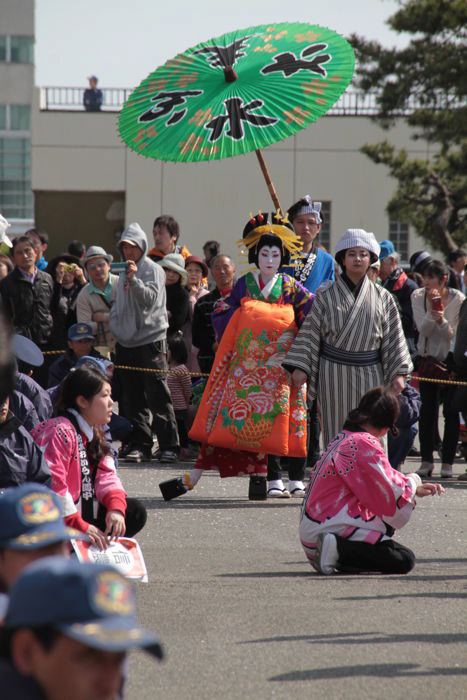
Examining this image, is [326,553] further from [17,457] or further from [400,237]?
[400,237]

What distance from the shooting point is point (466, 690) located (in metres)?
4.43

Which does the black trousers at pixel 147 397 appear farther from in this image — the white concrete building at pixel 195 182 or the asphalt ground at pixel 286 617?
the white concrete building at pixel 195 182

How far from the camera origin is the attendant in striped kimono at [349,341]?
824 centimetres

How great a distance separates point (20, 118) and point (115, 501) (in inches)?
1521

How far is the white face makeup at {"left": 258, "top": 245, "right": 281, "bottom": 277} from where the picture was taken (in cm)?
898

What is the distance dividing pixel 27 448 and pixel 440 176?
83.9 feet

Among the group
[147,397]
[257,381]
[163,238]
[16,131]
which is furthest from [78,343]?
[16,131]

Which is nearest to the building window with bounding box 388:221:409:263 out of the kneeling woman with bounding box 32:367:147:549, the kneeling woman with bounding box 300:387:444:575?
the kneeling woman with bounding box 300:387:444:575

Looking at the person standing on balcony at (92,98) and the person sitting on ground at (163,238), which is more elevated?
the person standing on balcony at (92,98)

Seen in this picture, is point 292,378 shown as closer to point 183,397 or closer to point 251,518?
point 251,518

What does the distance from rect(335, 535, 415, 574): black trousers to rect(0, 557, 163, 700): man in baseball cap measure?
13.9 ft

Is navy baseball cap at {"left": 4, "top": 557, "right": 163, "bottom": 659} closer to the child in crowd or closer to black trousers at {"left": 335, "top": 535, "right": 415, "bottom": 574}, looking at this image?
black trousers at {"left": 335, "top": 535, "right": 415, "bottom": 574}

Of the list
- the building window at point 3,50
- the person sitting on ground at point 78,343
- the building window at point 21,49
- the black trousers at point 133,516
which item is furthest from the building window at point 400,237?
the black trousers at point 133,516

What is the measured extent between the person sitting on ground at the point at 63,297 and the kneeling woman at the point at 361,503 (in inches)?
221
